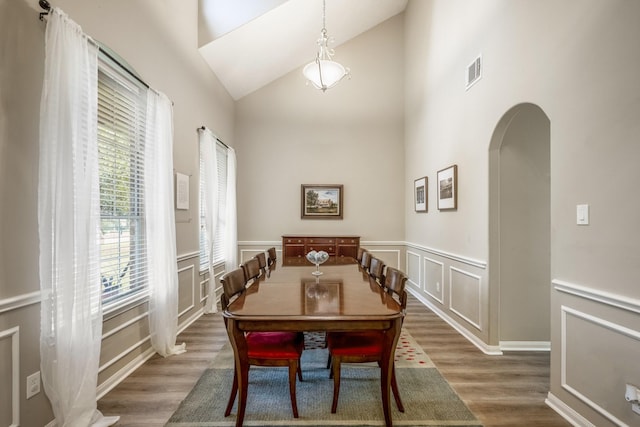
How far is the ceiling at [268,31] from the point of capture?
158 inches

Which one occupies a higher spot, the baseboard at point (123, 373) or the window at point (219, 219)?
the window at point (219, 219)

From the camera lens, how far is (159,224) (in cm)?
290

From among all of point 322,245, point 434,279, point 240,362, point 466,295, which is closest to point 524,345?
point 466,295

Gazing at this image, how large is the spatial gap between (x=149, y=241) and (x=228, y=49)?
297 centimetres

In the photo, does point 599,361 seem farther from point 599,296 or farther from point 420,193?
point 420,193

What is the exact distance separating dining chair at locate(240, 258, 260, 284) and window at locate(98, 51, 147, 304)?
3.30 ft

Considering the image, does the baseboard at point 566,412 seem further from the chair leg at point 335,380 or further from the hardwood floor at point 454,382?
the chair leg at point 335,380

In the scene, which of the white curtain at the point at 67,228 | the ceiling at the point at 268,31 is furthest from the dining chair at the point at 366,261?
the ceiling at the point at 268,31

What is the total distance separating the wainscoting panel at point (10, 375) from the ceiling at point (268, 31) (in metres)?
3.73

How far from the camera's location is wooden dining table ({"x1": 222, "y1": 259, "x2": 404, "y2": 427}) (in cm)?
172

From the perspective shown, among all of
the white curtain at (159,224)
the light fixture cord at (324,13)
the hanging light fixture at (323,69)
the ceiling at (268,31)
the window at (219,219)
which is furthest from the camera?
the light fixture cord at (324,13)

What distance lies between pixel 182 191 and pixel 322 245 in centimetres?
263

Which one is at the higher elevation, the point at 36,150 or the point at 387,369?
the point at 36,150

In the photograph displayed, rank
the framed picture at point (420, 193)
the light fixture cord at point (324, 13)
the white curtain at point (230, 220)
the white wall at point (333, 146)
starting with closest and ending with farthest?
the light fixture cord at point (324, 13) < the framed picture at point (420, 193) < the white curtain at point (230, 220) < the white wall at point (333, 146)
